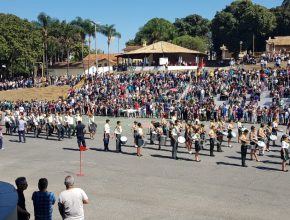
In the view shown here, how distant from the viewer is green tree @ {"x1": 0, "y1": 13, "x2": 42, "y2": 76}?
224ft

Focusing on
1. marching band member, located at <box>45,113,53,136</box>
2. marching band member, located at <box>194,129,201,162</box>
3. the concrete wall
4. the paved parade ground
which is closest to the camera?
the concrete wall

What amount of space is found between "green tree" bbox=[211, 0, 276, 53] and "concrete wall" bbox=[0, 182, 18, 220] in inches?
2707

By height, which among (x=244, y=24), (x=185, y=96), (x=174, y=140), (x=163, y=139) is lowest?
(x=163, y=139)

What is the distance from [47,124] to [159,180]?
13071 millimetres

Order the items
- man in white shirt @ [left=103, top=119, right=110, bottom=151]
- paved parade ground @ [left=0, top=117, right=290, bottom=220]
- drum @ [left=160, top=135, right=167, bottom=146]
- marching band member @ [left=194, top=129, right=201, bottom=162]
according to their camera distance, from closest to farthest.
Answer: paved parade ground @ [left=0, top=117, right=290, bottom=220] < marching band member @ [left=194, top=129, right=201, bottom=162] < man in white shirt @ [left=103, top=119, right=110, bottom=151] < drum @ [left=160, top=135, right=167, bottom=146]

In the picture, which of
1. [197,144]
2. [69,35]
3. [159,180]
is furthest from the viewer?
[69,35]

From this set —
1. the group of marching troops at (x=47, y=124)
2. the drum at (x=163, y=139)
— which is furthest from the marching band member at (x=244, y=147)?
the group of marching troops at (x=47, y=124)

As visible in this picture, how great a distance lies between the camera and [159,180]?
55.5 ft

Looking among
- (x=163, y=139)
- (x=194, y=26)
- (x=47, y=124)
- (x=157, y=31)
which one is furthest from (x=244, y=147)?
(x=194, y=26)

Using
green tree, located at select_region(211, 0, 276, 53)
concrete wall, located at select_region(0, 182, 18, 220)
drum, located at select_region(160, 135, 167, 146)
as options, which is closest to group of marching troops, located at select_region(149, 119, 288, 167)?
drum, located at select_region(160, 135, 167, 146)

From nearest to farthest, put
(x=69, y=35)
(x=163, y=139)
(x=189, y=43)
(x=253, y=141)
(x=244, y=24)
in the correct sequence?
(x=253, y=141), (x=163, y=139), (x=244, y=24), (x=189, y=43), (x=69, y=35)

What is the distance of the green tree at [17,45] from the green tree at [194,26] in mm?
38013

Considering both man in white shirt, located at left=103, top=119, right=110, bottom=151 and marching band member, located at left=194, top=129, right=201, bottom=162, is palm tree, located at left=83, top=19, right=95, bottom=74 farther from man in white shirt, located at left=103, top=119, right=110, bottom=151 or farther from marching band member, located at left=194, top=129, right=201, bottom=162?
marching band member, located at left=194, top=129, right=201, bottom=162

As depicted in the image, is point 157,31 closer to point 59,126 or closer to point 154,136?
point 59,126
